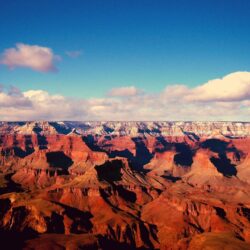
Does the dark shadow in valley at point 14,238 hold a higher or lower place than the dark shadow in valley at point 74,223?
higher

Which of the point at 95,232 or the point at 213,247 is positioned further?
the point at 95,232

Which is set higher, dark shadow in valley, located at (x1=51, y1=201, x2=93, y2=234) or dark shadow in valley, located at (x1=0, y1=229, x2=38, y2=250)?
dark shadow in valley, located at (x1=0, y1=229, x2=38, y2=250)

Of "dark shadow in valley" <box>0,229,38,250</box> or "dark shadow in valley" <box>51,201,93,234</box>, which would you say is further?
"dark shadow in valley" <box>51,201,93,234</box>

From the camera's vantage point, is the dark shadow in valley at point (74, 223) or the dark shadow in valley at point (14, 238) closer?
Result: the dark shadow in valley at point (14, 238)

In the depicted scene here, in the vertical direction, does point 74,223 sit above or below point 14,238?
below

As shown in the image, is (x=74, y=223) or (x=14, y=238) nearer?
(x=14, y=238)

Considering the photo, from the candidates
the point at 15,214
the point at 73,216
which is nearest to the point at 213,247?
the point at 73,216

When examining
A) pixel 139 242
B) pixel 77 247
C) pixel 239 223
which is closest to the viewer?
pixel 77 247

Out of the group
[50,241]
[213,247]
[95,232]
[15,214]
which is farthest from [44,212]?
[213,247]

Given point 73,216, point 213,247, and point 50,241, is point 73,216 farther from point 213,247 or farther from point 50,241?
point 213,247

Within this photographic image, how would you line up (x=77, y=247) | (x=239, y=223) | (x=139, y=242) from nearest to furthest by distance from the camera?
(x=77, y=247) < (x=139, y=242) < (x=239, y=223)
